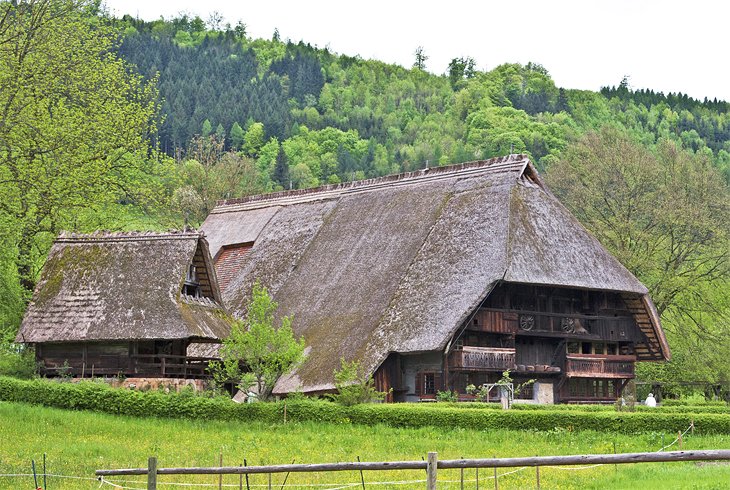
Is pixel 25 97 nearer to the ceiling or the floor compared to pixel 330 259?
nearer to the ceiling

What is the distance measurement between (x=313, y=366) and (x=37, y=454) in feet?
65.9

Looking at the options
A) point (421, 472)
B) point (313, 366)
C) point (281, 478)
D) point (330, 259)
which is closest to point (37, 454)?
point (281, 478)

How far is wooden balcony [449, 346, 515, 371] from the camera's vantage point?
5056 centimetres

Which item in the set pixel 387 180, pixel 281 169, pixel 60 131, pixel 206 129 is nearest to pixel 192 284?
pixel 60 131

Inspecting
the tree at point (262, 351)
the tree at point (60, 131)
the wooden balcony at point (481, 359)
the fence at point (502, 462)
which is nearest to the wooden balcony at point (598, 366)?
the wooden balcony at point (481, 359)

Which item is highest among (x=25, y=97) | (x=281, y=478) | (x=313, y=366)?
(x=25, y=97)

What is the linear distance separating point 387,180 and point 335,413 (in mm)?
24989

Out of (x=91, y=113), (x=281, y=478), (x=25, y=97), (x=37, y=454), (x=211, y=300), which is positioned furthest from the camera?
(x=91, y=113)

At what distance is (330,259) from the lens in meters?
59.8

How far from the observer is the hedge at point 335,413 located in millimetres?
39688

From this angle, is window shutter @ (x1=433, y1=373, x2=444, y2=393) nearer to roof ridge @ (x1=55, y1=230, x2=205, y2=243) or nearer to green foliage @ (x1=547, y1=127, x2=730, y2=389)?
roof ridge @ (x1=55, y1=230, x2=205, y2=243)

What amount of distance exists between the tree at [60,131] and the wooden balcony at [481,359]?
17.3 metres

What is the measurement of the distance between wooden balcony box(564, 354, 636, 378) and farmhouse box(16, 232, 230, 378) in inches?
593

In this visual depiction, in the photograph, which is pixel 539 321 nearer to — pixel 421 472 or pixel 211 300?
pixel 211 300
